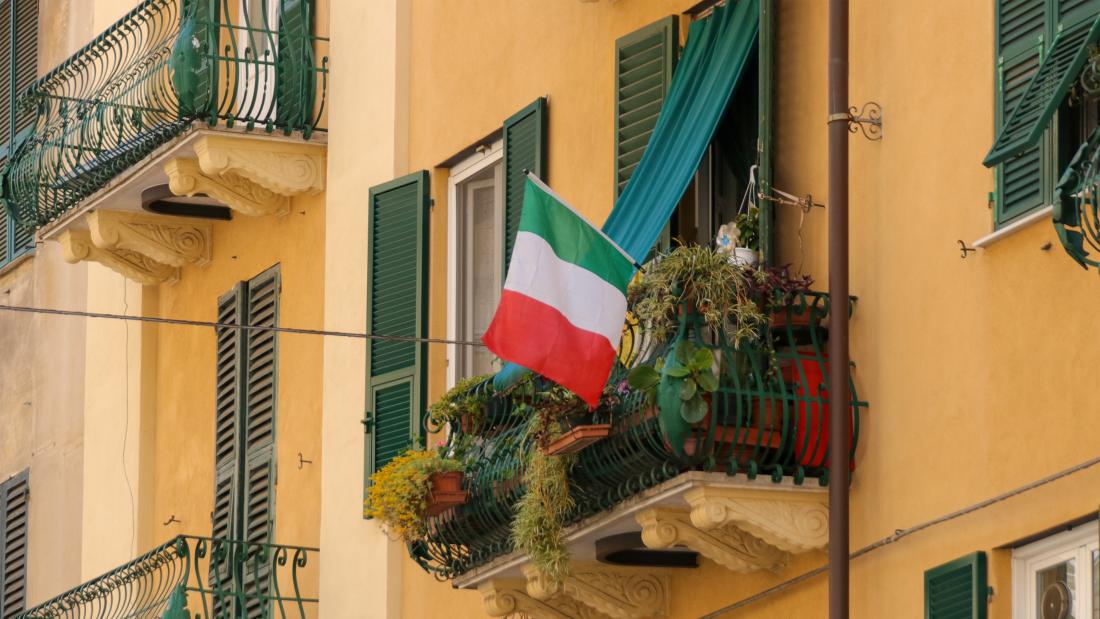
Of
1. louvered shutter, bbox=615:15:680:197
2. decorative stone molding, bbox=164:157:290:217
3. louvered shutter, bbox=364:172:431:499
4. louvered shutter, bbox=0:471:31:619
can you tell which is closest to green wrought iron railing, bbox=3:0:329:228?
decorative stone molding, bbox=164:157:290:217

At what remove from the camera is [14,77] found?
2292 centimetres

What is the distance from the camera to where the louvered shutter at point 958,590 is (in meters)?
10.4

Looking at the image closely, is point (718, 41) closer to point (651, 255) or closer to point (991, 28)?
point (651, 255)

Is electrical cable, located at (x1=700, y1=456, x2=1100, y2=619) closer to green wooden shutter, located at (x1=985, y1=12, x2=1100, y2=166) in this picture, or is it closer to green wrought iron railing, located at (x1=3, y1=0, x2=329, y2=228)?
green wooden shutter, located at (x1=985, y1=12, x2=1100, y2=166)

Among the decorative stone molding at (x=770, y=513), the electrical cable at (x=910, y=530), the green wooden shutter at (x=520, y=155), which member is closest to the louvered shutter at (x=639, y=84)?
the green wooden shutter at (x=520, y=155)

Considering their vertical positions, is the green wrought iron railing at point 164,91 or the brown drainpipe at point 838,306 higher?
the green wrought iron railing at point 164,91

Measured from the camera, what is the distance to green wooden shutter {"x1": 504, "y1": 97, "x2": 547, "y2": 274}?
1434 cm

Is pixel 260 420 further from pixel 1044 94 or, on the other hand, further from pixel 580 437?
pixel 1044 94

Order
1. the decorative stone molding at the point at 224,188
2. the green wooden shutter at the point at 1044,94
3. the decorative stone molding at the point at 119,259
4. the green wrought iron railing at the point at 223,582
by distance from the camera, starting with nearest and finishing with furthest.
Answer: the green wooden shutter at the point at 1044,94
the green wrought iron railing at the point at 223,582
the decorative stone molding at the point at 224,188
the decorative stone molding at the point at 119,259

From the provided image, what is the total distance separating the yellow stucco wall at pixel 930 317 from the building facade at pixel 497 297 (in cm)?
2

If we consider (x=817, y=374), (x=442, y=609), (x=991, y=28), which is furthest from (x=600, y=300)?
(x=442, y=609)

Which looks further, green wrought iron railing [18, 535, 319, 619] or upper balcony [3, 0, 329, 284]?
upper balcony [3, 0, 329, 284]

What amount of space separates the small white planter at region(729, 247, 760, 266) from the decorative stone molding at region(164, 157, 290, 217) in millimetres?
5851

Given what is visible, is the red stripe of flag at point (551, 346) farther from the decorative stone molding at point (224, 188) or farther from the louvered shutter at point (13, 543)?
the louvered shutter at point (13, 543)
